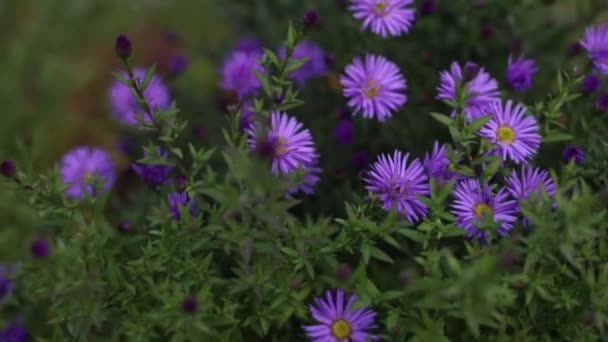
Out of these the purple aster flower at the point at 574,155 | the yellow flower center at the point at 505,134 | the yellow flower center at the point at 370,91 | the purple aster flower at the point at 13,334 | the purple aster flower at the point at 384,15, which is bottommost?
the purple aster flower at the point at 13,334

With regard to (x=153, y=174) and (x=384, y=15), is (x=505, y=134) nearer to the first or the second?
(x=384, y=15)

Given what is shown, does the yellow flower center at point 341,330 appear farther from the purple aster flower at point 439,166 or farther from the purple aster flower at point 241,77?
the purple aster flower at point 241,77

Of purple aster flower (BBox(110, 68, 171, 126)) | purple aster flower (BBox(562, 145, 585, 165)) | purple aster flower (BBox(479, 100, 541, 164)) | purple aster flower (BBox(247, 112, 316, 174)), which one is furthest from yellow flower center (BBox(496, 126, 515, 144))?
purple aster flower (BBox(110, 68, 171, 126))

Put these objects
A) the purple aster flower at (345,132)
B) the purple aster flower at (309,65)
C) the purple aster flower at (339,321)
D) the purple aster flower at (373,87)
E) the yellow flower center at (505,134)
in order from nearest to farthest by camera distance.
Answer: the purple aster flower at (339,321), the yellow flower center at (505,134), the purple aster flower at (373,87), the purple aster flower at (345,132), the purple aster flower at (309,65)

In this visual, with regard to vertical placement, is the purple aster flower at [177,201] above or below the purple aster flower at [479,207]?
above

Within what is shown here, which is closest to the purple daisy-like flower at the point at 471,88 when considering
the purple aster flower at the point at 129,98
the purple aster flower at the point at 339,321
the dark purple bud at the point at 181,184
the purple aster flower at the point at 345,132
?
the purple aster flower at the point at 345,132

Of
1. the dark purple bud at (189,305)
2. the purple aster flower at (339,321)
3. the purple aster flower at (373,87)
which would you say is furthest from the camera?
the purple aster flower at (373,87)

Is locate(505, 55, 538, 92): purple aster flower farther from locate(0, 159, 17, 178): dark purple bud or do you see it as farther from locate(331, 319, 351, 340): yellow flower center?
locate(0, 159, 17, 178): dark purple bud
